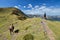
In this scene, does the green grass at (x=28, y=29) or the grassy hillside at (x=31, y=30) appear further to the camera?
the green grass at (x=28, y=29)

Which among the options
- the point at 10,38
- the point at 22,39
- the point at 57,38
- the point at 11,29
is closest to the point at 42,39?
the point at 57,38

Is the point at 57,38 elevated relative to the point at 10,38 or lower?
elevated

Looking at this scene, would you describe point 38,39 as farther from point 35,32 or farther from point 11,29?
point 11,29

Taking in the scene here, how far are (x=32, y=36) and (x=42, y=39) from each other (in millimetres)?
4924

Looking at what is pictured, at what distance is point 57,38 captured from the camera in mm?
41375

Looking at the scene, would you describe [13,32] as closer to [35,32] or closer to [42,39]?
[35,32]

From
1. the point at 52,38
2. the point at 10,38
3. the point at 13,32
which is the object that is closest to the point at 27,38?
the point at 52,38

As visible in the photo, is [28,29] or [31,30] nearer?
[31,30]

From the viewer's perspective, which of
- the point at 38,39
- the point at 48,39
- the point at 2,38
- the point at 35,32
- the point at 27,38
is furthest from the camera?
the point at 2,38

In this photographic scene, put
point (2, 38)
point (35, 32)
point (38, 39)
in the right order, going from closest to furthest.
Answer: point (38, 39) → point (35, 32) → point (2, 38)

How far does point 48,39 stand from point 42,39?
2235 millimetres

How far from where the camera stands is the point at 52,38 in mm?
41188

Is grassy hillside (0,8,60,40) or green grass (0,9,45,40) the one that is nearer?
grassy hillside (0,8,60,40)

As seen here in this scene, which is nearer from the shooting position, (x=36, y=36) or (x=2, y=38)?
(x=36, y=36)
